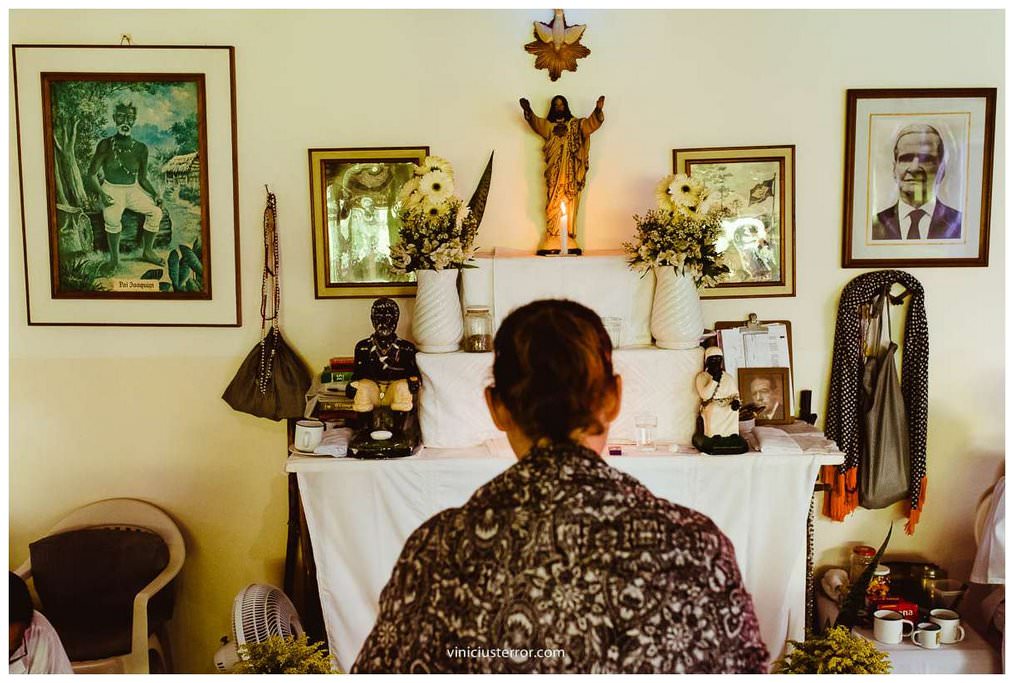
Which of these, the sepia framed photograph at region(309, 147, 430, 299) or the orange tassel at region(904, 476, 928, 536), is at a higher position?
the sepia framed photograph at region(309, 147, 430, 299)

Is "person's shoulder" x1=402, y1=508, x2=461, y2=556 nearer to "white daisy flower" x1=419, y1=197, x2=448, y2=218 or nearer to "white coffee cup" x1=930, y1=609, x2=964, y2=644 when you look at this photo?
"white daisy flower" x1=419, y1=197, x2=448, y2=218

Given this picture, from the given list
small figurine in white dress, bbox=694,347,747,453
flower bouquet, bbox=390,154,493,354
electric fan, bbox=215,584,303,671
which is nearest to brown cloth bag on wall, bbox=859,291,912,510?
small figurine in white dress, bbox=694,347,747,453

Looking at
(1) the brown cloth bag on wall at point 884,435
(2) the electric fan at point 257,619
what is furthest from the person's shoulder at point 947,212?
(2) the electric fan at point 257,619

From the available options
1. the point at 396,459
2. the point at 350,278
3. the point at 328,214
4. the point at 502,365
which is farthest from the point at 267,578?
the point at 502,365

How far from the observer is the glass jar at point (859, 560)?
2656 mm

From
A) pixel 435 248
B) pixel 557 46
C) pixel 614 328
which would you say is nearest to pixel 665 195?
pixel 614 328

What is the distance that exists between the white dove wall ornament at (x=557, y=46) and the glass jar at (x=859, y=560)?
1.81m

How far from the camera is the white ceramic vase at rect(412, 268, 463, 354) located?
2.37 meters

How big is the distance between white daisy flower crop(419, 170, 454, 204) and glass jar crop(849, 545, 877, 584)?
175 cm

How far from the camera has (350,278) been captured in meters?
2.67

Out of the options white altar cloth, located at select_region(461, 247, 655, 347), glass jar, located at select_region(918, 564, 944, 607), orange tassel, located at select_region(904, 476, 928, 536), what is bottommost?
glass jar, located at select_region(918, 564, 944, 607)

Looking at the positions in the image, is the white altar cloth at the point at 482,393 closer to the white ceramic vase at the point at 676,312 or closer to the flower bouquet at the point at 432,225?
the white ceramic vase at the point at 676,312

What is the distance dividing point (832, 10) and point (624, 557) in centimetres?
191

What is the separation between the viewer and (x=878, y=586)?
8.27 feet
